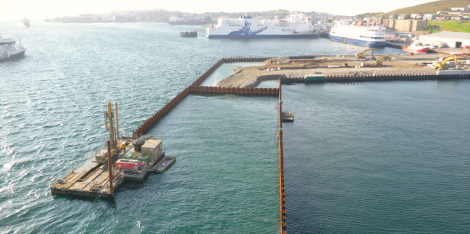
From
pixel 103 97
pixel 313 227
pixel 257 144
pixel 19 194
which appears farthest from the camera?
pixel 103 97

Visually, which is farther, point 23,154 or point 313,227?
point 23,154

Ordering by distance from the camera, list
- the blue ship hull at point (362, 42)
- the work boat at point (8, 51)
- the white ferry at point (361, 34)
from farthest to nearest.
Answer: the blue ship hull at point (362, 42), the white ferry at point (361, 34), the work boat at point (8, 51)

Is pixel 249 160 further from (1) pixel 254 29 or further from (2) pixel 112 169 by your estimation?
(1) pixel 254 29

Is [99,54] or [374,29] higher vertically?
[374,29]

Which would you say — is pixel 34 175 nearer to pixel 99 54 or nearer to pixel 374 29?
pixel 99 54

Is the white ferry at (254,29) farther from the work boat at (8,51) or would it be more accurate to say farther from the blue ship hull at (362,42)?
the work boat at (8,51)

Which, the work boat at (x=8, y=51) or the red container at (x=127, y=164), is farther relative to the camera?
the work boat at (x=8, y=51)

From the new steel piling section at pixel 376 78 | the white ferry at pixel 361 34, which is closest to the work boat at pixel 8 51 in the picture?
the new steel piling section at pixel 376 78

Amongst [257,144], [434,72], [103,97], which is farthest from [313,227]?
[434,72]
